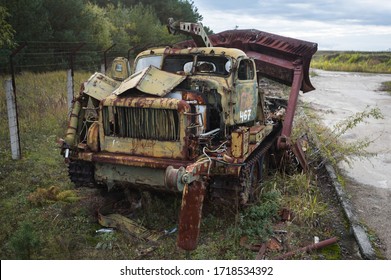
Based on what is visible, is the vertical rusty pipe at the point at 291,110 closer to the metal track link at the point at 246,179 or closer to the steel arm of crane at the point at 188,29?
the metal track link at the point at 246,179

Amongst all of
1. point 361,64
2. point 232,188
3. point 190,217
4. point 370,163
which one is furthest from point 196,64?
point 361,64

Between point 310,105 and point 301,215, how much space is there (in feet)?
40.3

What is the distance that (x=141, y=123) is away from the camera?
19.0 feet

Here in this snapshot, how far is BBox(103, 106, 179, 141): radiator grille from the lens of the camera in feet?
18.5

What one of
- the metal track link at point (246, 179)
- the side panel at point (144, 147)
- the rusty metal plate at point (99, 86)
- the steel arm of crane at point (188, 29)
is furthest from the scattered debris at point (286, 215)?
the steel arm of crane at point (188, 29)

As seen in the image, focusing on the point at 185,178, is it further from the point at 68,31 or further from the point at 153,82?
the point at 68,31

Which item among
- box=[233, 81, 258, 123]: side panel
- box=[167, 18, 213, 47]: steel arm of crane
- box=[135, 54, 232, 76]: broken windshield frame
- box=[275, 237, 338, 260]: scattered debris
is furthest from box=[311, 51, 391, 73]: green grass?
box=[275, 237, 338, 260]: scattered debris

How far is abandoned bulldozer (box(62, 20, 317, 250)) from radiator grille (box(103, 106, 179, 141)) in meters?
A: 0.01

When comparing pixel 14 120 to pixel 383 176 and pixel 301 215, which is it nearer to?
pixel 301 215

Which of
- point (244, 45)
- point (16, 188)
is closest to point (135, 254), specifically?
point (16, 188)

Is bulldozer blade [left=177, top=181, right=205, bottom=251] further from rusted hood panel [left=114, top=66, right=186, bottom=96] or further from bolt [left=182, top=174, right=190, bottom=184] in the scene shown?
rusted hood panel [left=114, top=66, right=186, bottom=96]

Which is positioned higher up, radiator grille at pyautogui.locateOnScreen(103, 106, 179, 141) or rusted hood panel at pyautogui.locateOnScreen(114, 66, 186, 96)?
rusted hood panel at pyautogui.locateOnScreen(114, 66, 186, 96)

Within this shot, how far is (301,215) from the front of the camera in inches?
240

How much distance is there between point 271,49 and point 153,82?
429 centimetres
